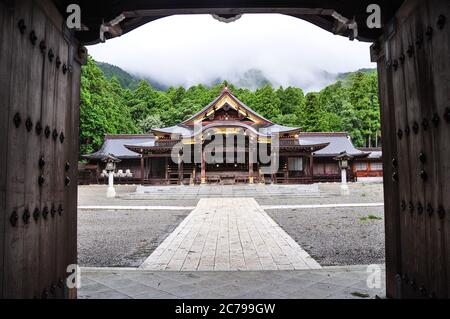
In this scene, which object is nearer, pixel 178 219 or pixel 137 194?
pixel 178 219

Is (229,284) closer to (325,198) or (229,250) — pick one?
(229,250)

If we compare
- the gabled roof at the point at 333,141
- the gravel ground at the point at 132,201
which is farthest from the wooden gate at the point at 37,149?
the gabled roof at the point at 333,141

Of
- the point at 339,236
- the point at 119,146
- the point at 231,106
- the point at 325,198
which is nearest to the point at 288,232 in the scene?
the point at 339,236

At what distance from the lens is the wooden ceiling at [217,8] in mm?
2953

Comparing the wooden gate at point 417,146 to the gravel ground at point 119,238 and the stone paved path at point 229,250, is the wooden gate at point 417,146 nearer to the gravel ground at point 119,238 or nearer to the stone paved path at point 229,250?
the stone paved path at point 229,250

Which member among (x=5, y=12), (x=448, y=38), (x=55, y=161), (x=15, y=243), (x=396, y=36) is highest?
(x=396, y=36)

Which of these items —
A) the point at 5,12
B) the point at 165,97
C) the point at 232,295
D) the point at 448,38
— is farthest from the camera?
the point at 165,97

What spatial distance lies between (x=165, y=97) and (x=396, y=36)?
6079cm

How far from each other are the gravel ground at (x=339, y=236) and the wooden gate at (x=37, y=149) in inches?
154

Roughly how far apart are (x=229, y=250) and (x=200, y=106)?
53282mm

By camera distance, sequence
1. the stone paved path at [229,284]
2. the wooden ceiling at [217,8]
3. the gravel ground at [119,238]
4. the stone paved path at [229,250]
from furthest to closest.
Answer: the gravel ground at [119,238]
the stone paved path at [229,250]
the stone paved path at [229,284]
the wooden ceiling at [217,8]
